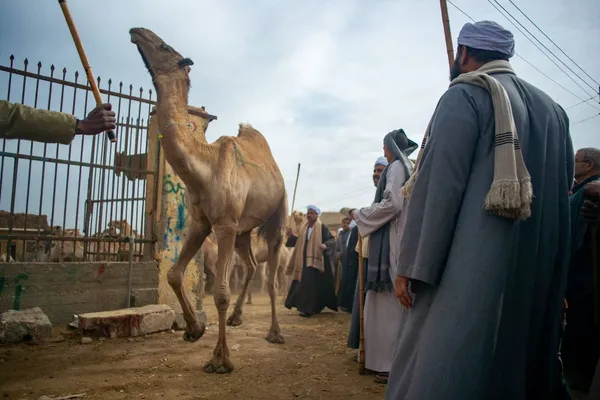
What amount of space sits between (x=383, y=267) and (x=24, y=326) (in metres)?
4.34

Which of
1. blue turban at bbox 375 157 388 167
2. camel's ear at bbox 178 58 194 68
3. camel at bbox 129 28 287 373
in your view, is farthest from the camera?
blue turban at bbox 375 157 388 167

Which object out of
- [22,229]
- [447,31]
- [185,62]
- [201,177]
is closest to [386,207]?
[201,177]

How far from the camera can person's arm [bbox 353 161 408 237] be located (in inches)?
183

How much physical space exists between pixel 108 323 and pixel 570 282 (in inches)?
210

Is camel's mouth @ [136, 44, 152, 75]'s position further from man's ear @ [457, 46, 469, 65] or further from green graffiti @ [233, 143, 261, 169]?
man's ear @ [457, 46, 469, 65]

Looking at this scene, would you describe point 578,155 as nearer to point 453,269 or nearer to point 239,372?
point 453,269

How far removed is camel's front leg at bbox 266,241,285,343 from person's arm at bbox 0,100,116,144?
3873 mm

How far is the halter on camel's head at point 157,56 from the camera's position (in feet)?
14.9

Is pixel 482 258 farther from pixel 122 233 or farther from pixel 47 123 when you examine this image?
pixel 122 233

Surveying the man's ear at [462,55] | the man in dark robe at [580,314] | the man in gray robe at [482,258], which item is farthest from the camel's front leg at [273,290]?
the man's ear at [462,55]

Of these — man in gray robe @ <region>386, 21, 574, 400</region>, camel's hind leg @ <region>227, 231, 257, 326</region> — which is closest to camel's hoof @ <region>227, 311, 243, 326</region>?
camel's hind leg @ <region>227, 231, 257, 326</region>

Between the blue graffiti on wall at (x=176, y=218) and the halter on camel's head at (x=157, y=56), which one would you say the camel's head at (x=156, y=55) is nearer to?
the halter on camel's head at (x=157, y=56)

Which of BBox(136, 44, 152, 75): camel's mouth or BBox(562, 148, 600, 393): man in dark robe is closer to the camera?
BBox(562, 148, 600, 393): man in dark robe

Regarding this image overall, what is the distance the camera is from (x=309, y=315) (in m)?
10.4
